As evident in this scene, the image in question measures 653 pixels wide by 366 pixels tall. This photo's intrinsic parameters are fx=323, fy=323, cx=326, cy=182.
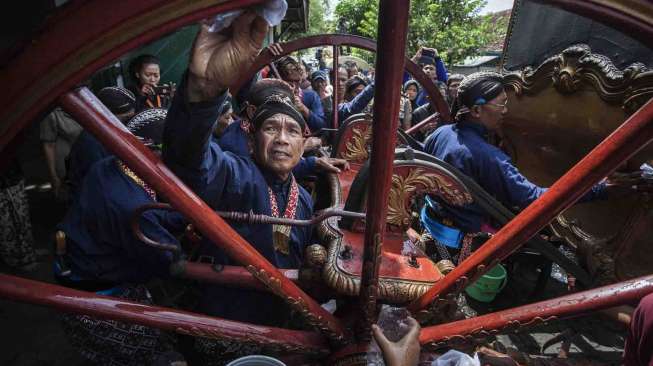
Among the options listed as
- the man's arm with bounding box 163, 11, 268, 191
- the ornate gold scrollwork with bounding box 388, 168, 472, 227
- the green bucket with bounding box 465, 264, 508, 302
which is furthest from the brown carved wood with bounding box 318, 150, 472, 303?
the green bucket with bounding box 465, 264, 508, 302

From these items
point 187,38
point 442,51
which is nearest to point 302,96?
point 187,38

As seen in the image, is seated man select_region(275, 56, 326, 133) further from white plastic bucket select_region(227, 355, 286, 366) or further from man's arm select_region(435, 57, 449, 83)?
white plastic bucket select_region(227, 355, 286, 366)

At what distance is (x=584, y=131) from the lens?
2.54 m

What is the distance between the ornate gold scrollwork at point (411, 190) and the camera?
4.20ft

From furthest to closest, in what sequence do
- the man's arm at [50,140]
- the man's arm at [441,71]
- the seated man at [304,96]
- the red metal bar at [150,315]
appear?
the man's arm at [441,71], the seated man at [304,96], the man's arm at [50,140], the red metal bar at [150,315]

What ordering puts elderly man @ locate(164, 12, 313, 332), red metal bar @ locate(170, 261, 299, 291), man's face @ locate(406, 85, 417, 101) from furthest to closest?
1. man's face @ locate(406, 85, 417, 101)
2. red metal bar @ locate(170, 261, 299, 291)
3. elderly man @ locate(164, 12, 313, 332)

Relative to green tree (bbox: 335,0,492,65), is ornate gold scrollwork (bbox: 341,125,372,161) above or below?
below

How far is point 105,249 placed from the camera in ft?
4.64

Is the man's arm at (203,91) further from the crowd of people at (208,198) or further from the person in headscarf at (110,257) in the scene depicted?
the person in headscarf at (110,257)

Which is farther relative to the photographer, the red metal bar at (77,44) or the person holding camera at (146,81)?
the person holding camera at (146,81)

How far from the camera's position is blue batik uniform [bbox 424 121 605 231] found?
2.12 meters

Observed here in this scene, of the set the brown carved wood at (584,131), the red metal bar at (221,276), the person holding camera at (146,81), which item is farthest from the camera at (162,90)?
the brown carved wood at (584,131)

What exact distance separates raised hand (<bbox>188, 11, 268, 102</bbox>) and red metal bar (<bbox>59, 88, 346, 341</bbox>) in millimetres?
272

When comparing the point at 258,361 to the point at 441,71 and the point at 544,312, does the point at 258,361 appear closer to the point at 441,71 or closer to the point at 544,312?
the point at 544,312
